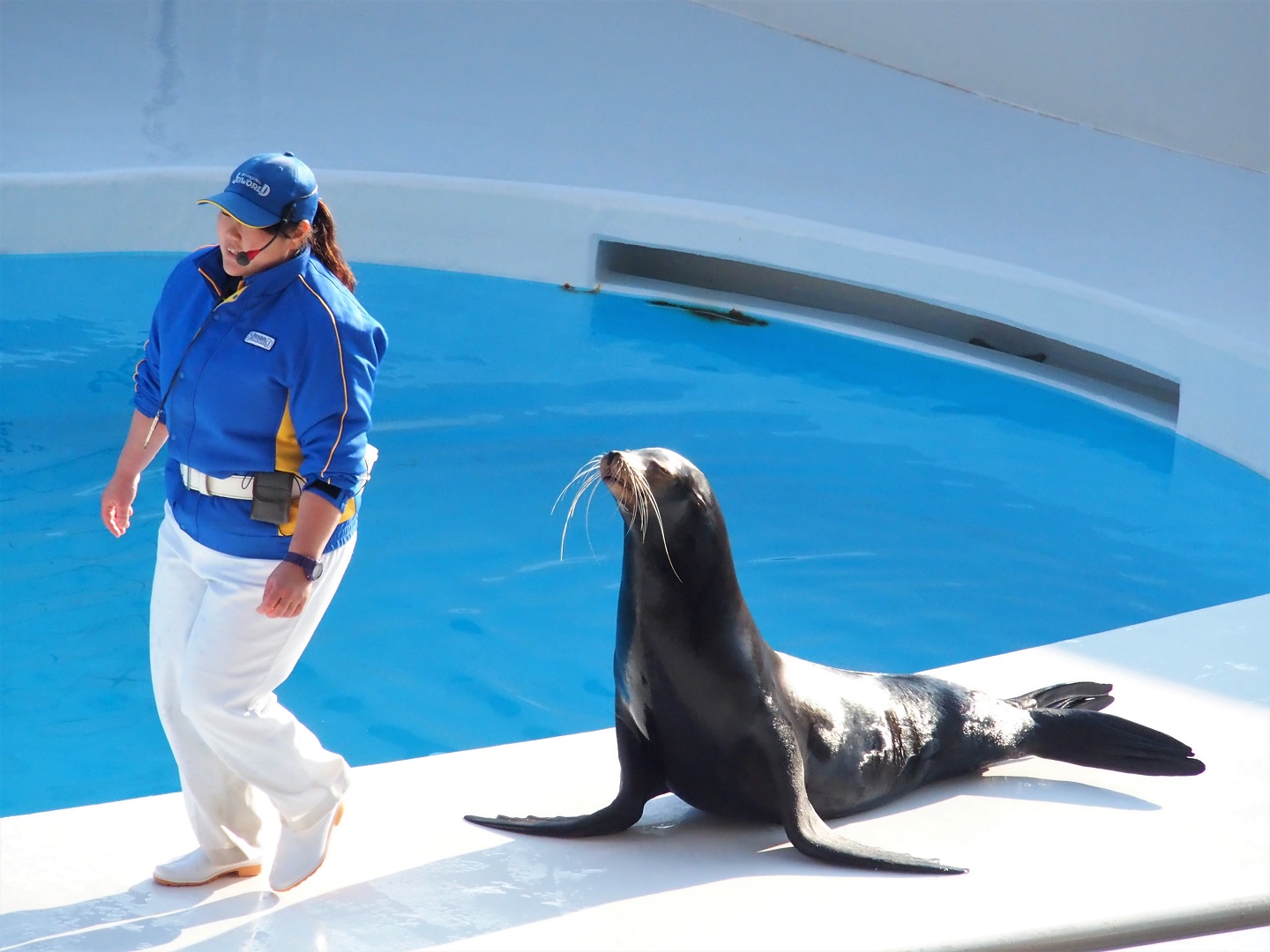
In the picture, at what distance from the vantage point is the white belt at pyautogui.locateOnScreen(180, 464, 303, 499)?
2.52m

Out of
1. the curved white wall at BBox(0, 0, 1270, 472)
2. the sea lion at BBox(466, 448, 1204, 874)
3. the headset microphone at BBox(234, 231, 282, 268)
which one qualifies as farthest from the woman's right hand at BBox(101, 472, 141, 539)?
the curved white wall at BBox(0, 0, 1270, 472)

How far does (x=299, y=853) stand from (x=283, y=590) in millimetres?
520

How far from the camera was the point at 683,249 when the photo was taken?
307 inches

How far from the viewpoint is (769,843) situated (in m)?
2.85

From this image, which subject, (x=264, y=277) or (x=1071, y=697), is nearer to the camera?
(x=264, y=277)

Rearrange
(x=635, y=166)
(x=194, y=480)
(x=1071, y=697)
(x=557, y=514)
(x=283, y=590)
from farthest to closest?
(x=635, y=166), (x=557, y=514), (x=1071, y=697), (x=194, y=480), (x=283, y=590)

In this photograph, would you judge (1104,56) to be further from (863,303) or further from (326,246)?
(326,246)

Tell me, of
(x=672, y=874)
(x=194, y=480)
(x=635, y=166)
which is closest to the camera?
(x=194, y=480)

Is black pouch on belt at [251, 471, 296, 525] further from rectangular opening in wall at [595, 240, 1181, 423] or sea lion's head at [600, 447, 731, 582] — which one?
rectangular opening in wall at [595, 240, 1181, 423]

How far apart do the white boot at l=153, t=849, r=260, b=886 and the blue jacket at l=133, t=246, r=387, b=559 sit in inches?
22.2

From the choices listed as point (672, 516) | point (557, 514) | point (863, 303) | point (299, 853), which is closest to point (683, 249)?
point (863, 303)

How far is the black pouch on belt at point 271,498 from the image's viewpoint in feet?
8.24

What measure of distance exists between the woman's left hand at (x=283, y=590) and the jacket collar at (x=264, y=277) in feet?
1.48

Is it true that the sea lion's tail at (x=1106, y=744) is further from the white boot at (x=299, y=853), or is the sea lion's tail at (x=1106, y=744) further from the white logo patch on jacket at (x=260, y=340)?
the white logo patch on jacket at (x=260, y=340)
